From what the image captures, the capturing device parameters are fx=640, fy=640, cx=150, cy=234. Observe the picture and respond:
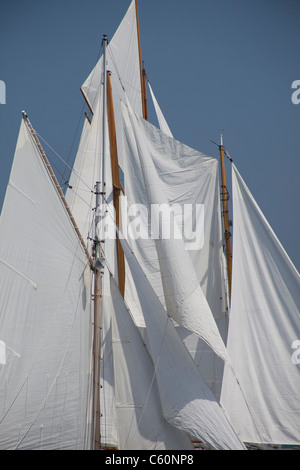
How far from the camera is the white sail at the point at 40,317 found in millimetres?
16156

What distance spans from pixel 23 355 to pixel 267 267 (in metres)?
7.26

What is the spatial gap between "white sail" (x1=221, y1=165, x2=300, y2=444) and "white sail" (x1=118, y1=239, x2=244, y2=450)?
51.8 inches

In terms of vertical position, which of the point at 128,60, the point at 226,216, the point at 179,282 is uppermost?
the point at 128,60

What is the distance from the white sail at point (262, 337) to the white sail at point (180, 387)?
1317 millimetres

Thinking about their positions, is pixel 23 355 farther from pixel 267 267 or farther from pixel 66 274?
pixel 267 267

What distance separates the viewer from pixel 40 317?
17.1 meters

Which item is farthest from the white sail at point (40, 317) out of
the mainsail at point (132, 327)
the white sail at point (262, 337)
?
the white sail at point (262, 337)

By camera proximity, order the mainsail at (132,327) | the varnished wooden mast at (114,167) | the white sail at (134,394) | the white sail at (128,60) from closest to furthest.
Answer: the white sail at (134,394) → the mainsail at (132,327) → the varnished wooden mast at (114,167) → the white sail at (128,60)

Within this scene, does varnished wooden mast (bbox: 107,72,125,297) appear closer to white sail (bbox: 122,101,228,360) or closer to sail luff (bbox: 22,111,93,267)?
sail luff (bbox: 22,111,93,267)

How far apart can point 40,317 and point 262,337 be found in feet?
20.0

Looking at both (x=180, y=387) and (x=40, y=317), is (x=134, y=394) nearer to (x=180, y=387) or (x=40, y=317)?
(x=180, y=387)

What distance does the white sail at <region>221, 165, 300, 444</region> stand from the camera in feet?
54.6
